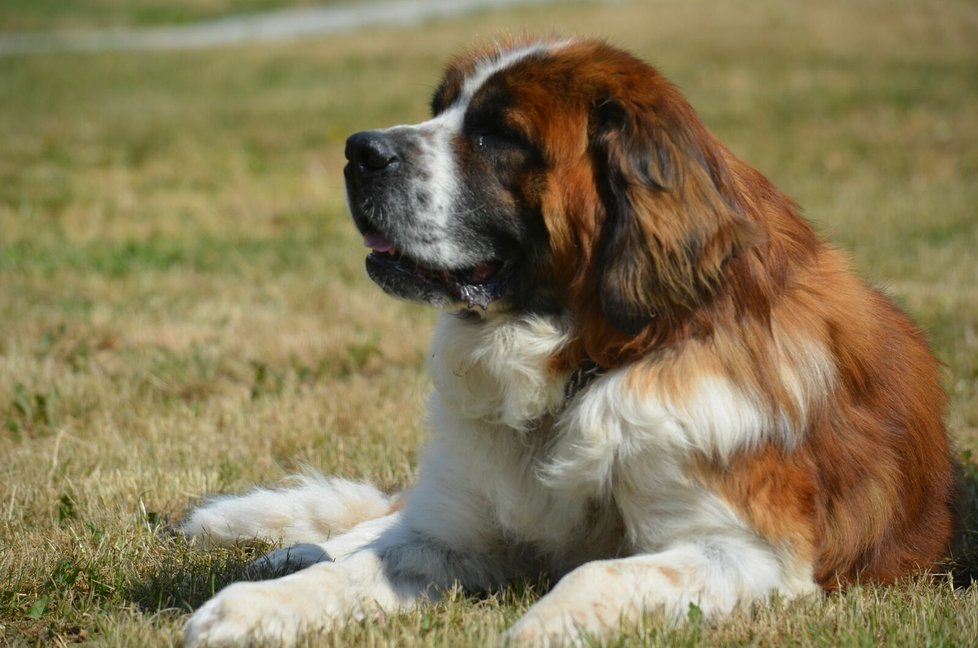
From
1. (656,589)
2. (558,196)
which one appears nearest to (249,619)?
(656,589)

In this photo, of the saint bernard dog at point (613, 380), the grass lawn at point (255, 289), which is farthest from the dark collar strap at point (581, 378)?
the grass lawn at point (255, 289)

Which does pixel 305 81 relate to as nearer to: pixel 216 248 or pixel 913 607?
pixel 216 248

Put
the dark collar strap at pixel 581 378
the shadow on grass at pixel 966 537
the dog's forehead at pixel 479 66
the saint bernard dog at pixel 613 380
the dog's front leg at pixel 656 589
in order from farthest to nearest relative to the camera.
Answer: the shadow on grass at pixel 966 537, the dog's forehead at pixel 479 66, the dark collar strap at pixel 581 378, the saint bernard dog at pixel 613 380, the dog's front leg at pixel 656 589

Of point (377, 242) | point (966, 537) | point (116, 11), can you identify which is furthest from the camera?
point (116, 11)

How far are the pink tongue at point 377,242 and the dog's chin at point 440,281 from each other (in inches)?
0.7

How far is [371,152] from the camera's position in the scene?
3572 mm

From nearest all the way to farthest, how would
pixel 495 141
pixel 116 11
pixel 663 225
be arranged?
pixel 663 225, pixel 495 141, pixel 116 11

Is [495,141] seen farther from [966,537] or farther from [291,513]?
[966,537]

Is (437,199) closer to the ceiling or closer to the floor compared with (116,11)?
closer to the floor

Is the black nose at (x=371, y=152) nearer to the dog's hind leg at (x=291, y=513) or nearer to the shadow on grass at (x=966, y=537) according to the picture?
the dog's hind leg at (x=291, y=513)

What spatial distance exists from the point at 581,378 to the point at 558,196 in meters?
0.51

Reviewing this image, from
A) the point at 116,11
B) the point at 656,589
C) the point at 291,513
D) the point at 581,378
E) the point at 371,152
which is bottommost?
the point at 291,513

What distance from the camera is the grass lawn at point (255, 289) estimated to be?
346cm

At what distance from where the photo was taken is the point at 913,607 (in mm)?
3250
